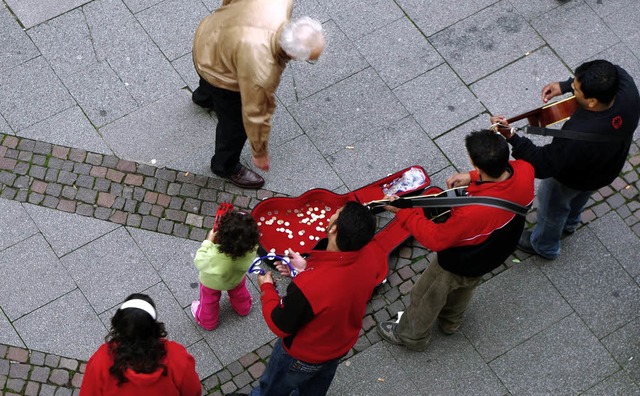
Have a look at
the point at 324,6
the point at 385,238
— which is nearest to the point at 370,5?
the point at 324,6

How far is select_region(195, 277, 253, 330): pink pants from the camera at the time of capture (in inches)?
213

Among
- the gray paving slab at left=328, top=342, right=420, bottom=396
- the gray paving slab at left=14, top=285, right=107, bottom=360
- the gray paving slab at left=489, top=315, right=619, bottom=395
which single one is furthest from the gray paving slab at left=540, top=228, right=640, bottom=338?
the gray paving slab at left=14, top=285, right=107, bottom=360

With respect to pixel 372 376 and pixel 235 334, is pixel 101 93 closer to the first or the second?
pixel 235 334

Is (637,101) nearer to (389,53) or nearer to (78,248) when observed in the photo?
(389,53)

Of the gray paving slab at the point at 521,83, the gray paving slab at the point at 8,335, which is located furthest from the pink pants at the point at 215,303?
the gray paving slab at the point at 521,83

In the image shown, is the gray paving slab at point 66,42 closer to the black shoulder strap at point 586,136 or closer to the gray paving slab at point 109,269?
the gray paving slab at point 109,269

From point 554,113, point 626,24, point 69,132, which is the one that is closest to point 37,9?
point 69,132

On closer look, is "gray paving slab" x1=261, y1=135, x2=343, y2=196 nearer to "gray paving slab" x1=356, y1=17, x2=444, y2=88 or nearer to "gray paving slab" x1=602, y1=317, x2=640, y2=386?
"gray paving slab" x1=356, y1=17, x2=444, y2=88

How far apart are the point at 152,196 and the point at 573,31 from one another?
413 cm

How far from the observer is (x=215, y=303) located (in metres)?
5.49

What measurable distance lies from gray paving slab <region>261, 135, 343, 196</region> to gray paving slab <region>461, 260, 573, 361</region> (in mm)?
1486

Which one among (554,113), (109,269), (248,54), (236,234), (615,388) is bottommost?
(615,388)

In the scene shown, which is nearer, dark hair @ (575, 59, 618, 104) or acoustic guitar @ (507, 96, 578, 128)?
dark hair @ (575, 59, 618, 104)

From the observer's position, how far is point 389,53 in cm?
719
